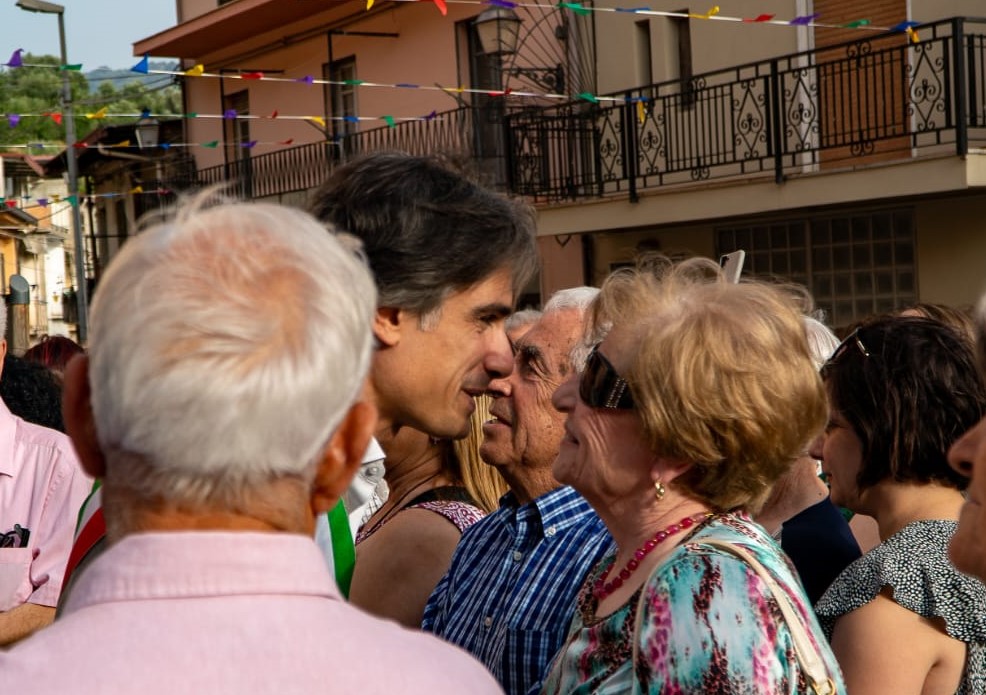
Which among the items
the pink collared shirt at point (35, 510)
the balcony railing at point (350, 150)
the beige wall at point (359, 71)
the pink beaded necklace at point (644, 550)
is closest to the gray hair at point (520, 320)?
the pink collared shirt at point (35, 510)

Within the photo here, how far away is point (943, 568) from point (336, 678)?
75.8 inches

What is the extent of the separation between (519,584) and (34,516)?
1764 mm

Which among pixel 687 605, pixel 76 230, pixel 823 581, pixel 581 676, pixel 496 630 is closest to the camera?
pixel 687 605

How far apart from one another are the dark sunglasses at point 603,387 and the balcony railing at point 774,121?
11159 mm

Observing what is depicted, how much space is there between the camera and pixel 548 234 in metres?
17.6

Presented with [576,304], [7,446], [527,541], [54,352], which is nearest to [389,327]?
[527,541]

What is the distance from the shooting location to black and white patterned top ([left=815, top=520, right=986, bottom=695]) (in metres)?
2.89

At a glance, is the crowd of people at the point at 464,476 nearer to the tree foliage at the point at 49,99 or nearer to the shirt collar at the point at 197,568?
the shirt collar at the point at 197,568

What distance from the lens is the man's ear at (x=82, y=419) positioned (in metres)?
1.54

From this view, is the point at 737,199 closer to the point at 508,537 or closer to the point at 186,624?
the point at 508,537

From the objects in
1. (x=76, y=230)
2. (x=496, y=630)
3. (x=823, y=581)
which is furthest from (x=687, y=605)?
(x=76, y=230)

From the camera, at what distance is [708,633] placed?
2.12 metres

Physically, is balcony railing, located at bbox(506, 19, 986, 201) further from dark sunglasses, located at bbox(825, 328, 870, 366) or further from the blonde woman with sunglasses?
the blonde woman with sunglasses

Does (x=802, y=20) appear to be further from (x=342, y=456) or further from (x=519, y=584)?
(x=342, y=456)
